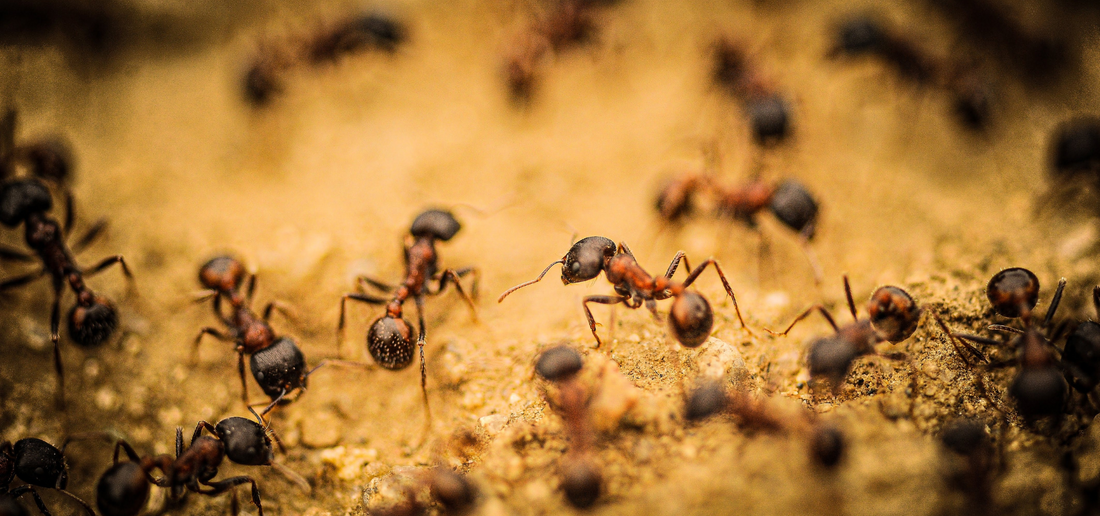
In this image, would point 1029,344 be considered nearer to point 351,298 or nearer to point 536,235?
point 536,235

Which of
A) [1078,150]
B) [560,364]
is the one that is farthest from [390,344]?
[1078,150]

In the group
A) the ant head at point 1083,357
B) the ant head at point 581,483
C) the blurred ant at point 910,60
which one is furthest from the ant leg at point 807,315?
the blurred ant at point 910,60

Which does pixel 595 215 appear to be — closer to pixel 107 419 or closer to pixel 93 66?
pixel 107 419

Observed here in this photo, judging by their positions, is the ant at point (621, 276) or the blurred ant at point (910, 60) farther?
the blurred ant at point (910, 60)

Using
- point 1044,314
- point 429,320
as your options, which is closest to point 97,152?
point 429,320

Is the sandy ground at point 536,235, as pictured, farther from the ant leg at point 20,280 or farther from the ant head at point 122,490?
the ant head at point 122,490

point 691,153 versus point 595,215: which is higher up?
point 691,153

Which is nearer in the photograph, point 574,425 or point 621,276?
point 574,425
